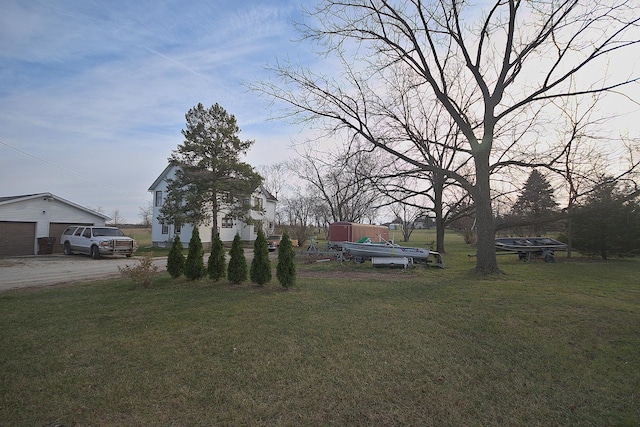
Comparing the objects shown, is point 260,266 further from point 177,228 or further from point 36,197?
point 177,228

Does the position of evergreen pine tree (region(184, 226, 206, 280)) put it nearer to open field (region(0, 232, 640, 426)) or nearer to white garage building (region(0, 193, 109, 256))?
open field (region(0, 232, 640, 426))

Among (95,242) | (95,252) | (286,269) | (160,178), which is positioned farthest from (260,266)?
(160,178)

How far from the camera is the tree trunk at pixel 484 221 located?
12.1 metres

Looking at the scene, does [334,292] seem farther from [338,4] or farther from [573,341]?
[338,4]

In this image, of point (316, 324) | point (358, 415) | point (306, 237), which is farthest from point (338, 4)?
point (306, 237)

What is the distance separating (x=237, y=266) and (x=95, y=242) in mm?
13488

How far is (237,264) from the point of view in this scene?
29.8 feet

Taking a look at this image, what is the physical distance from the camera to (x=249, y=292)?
8125mm

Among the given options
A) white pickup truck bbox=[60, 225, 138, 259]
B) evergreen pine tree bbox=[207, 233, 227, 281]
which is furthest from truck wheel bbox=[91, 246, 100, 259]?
evergreen pine tree bbox=[207, 233, 227, 281]

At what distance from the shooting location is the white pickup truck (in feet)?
60.7

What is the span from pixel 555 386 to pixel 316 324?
3.20 m

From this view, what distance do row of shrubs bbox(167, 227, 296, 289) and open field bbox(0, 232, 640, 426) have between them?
948mm

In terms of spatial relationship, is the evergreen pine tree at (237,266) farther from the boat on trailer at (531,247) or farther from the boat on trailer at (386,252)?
the boat on trailer at (531,247)

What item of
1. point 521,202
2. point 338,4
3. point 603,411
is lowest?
point 603,411
